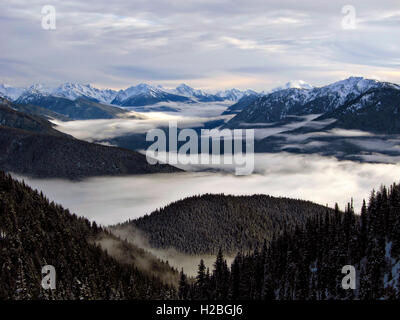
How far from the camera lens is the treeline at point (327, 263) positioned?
117 metres

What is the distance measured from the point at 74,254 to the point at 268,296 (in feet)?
331

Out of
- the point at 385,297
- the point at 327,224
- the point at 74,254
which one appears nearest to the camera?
the point at 385,297

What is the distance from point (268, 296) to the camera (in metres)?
143

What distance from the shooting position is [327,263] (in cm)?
13788

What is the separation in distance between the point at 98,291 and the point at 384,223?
115498mm

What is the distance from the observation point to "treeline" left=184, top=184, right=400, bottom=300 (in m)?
117

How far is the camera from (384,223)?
133 metres

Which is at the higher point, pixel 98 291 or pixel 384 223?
pixel 384 223
